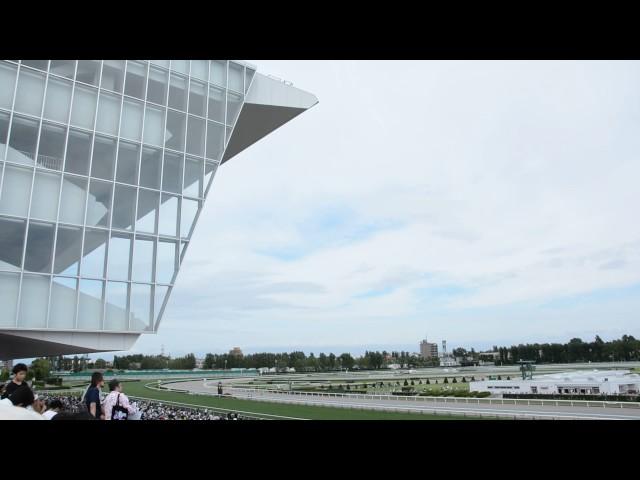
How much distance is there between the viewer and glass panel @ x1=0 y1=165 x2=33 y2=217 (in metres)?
18.7

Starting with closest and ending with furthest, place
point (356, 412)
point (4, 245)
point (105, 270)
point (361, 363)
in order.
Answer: point (4, 245)
point (105, 270)
point (356, 412)
point (361, 363)

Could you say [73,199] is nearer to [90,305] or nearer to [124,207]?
[124,207]

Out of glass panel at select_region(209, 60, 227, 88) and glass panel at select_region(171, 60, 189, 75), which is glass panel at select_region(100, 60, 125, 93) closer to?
glass panel at select_region(171, 60, 189, 75)

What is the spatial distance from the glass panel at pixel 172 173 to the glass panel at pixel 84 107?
359 cm

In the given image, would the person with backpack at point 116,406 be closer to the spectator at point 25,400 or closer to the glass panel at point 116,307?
the spectator at point 25,400

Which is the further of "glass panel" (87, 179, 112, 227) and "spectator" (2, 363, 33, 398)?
"glass panel" (87, 179, 112, 227)

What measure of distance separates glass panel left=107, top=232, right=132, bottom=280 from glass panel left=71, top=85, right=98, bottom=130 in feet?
16.1

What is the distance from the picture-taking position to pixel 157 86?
2312 cm

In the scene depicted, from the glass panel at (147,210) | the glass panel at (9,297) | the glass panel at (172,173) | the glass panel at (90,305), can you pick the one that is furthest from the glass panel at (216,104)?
the glass panel at (9,297)

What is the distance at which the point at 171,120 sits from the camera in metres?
23.5

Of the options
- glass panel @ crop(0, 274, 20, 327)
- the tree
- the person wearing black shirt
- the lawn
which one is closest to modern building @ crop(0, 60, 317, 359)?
glass panel @ crop(0, 274, 20, 327)
